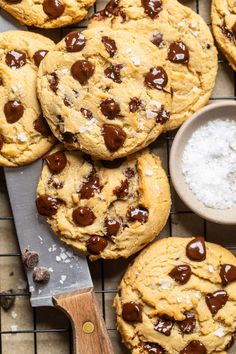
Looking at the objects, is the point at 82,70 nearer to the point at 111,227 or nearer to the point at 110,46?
the point at 110,46

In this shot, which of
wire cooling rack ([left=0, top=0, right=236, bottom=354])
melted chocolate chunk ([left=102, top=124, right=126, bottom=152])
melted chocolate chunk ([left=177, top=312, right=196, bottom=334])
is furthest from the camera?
wire cooling rack ([left=0, top=0, right=236, bottom=354])

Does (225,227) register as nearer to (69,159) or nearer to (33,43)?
(69,159)

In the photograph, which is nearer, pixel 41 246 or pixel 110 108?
pixel 110 108

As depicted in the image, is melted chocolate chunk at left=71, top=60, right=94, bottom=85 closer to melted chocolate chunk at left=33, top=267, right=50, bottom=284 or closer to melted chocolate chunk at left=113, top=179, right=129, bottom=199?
melted chocolate chunk at left=113, top=179, right=129, bottom=199

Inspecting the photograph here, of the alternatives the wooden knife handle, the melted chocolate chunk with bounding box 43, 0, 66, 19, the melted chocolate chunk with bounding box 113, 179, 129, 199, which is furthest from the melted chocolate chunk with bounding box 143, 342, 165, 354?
the melted chocolate chunk with bounding box 43, 0, 66, 19

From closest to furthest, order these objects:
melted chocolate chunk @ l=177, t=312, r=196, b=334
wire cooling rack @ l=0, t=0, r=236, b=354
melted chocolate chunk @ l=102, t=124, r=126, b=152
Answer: melted chocolate chunk @ l=102, t=124, r=126, b=152 < melted chocolate chunk @ l=177, t=312, r=196, b=334 < wire cooling rack @ l=0, t=0, r=236, b=354

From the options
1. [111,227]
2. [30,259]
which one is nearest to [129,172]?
[111,227]

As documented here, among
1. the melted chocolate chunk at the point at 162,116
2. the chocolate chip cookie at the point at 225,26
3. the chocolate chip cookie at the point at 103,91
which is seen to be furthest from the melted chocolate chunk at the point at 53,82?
the chocolate chip cookie at the point at 225,26
